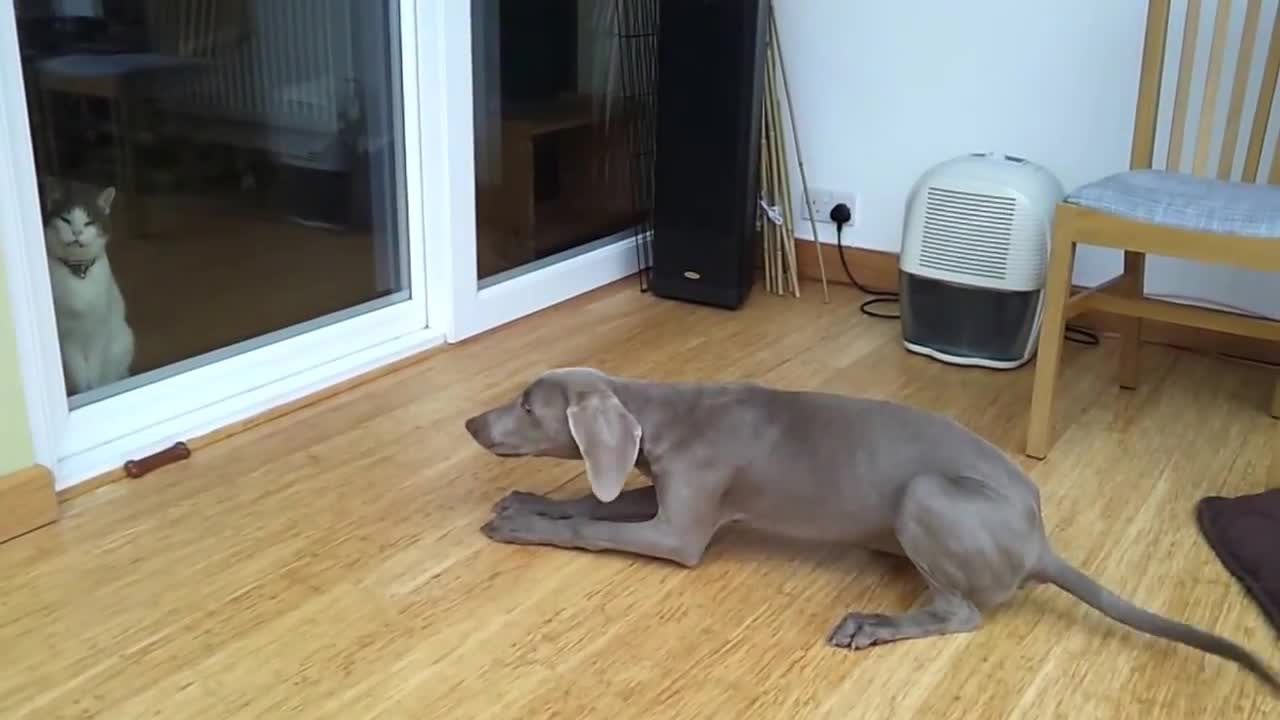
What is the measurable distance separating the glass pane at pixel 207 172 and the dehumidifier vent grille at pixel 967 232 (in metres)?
1.23

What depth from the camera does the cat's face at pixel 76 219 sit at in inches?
84.9

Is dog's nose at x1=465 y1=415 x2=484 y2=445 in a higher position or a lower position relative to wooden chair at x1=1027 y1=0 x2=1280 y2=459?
lower

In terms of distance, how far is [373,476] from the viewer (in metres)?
2.21

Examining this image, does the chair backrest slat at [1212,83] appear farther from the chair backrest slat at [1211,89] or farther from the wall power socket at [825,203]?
the wall power socket at [825,203]

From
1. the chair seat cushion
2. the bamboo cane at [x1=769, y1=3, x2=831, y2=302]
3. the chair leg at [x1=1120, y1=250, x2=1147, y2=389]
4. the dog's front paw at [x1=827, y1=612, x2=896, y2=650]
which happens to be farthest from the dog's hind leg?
the bamboo cane at [x1=769, y1=3, x2=831, y2=302]

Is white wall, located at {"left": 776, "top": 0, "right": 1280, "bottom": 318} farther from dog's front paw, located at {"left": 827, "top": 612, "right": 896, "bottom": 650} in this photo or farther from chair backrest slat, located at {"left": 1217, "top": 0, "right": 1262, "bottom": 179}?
dog's front paw, located at {"left": 827, "top": 612, "right": 896, "bottom": 650}

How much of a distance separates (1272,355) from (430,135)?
201 centimetres

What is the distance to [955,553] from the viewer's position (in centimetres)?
171

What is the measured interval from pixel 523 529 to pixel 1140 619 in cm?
92

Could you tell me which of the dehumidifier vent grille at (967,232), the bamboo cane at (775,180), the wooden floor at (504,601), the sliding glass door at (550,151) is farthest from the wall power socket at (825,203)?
the wooden floor at (504,601)

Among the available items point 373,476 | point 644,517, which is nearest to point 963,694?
point 644,517

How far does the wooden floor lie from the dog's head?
0.60 feet

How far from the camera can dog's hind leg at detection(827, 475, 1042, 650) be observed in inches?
66.8

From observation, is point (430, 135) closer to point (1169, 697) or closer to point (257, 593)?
point (257, 593)
